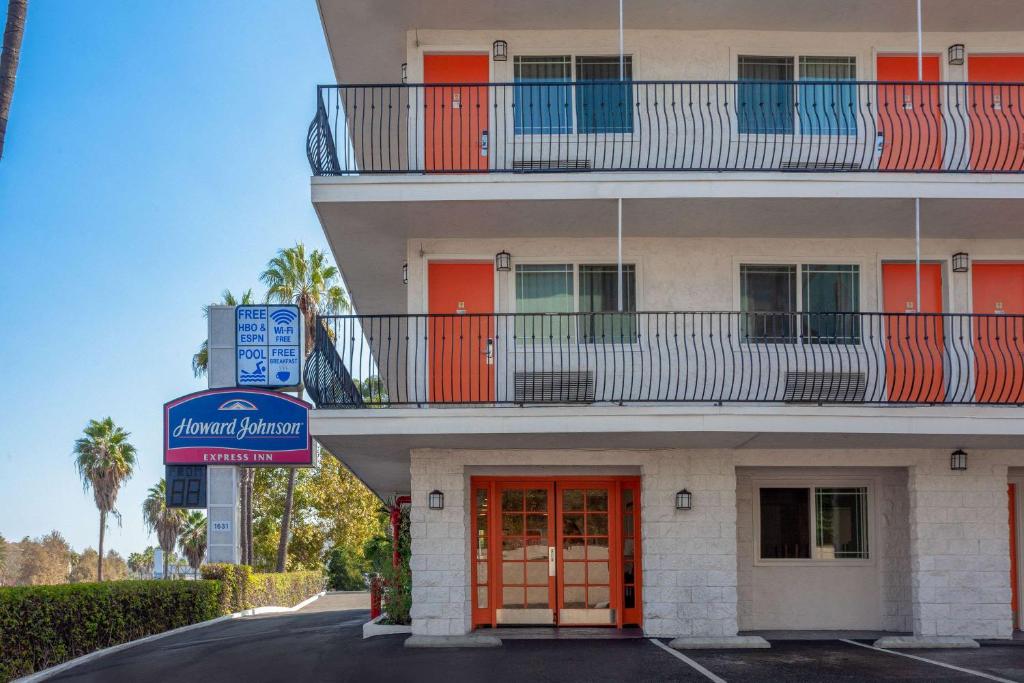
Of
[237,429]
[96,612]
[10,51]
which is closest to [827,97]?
[10,51]

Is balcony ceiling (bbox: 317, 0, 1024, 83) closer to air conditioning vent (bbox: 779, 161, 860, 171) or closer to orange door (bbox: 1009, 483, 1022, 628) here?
air conditioning vent (bbox: 779, 161, 860, 171)

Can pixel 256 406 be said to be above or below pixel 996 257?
below

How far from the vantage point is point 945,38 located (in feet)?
57.5

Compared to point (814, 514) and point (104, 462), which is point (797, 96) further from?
point (104, 462)

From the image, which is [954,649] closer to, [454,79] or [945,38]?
[945,38]

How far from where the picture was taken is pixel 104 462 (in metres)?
52.1

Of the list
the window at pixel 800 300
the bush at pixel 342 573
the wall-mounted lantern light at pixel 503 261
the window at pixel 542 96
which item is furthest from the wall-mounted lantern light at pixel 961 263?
the bush at pixel 342 573

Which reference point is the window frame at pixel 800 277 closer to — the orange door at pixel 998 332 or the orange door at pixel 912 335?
the orange door at pixel 912 335

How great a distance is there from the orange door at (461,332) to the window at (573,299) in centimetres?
50

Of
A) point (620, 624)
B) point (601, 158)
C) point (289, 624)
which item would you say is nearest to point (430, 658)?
point (620, 624)

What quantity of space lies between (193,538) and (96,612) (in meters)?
37.4

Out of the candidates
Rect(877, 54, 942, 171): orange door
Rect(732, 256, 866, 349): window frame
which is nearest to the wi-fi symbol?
Rect(732, 256, 866, 349): window frame

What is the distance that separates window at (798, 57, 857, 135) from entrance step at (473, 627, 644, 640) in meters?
7.86

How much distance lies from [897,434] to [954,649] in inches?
117
